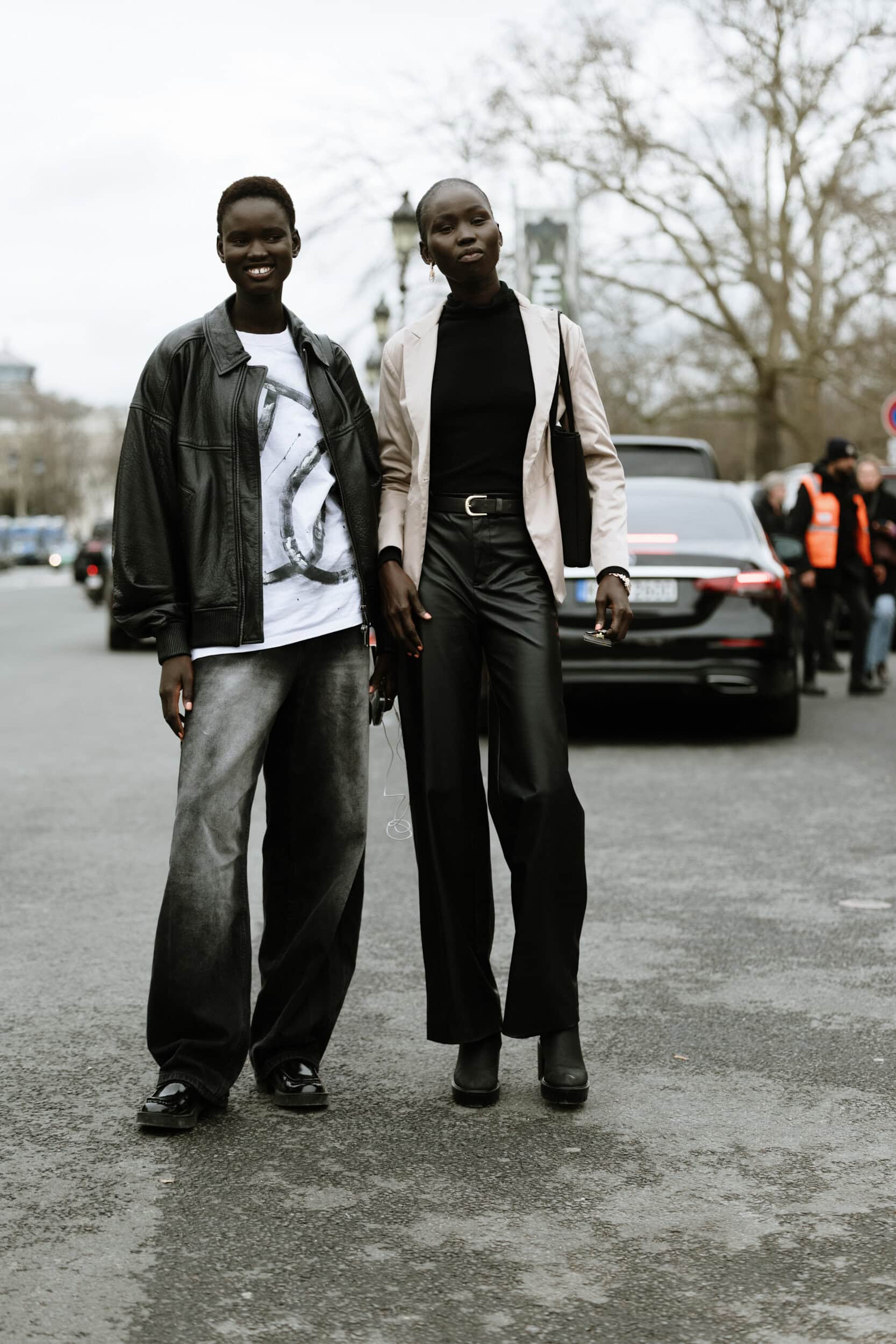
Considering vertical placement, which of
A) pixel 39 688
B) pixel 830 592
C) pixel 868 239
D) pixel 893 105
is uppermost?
pixel 893 105

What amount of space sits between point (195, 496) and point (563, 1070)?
56.8 inches

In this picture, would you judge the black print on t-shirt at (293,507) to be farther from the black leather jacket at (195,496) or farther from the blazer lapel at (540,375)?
the blazer lapel at (540,375)

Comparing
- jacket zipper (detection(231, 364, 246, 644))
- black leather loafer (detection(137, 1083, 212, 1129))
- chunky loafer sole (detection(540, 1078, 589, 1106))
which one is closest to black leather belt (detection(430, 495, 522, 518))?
jacket zipper (detection(231, 364, 246, 644))

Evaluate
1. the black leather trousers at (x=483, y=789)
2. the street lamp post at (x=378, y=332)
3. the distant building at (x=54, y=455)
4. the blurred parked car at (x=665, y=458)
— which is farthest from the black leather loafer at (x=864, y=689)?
the distant building at (x=54, y=455)

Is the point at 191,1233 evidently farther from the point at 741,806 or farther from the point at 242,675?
the point at 741,806

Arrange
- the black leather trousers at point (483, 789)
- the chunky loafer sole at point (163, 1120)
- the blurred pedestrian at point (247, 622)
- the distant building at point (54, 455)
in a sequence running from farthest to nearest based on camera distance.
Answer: the distant building at point (54, 455)
the black leather trousers at point (483, 789)
the blurred pedestrian at point (247, 622)
the chunky loafer sole at point (163, 1120)

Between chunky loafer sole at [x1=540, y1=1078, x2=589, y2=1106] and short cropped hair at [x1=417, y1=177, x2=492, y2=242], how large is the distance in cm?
185

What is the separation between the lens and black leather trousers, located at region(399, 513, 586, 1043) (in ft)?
12.7

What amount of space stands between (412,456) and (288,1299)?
1823mm

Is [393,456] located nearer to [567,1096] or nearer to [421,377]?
[421,377]

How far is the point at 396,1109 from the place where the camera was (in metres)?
3.84

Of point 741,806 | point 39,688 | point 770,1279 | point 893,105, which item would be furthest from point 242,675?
point 893,105

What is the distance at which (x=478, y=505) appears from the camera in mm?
3914

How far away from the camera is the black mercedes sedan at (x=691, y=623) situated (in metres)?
10.2
